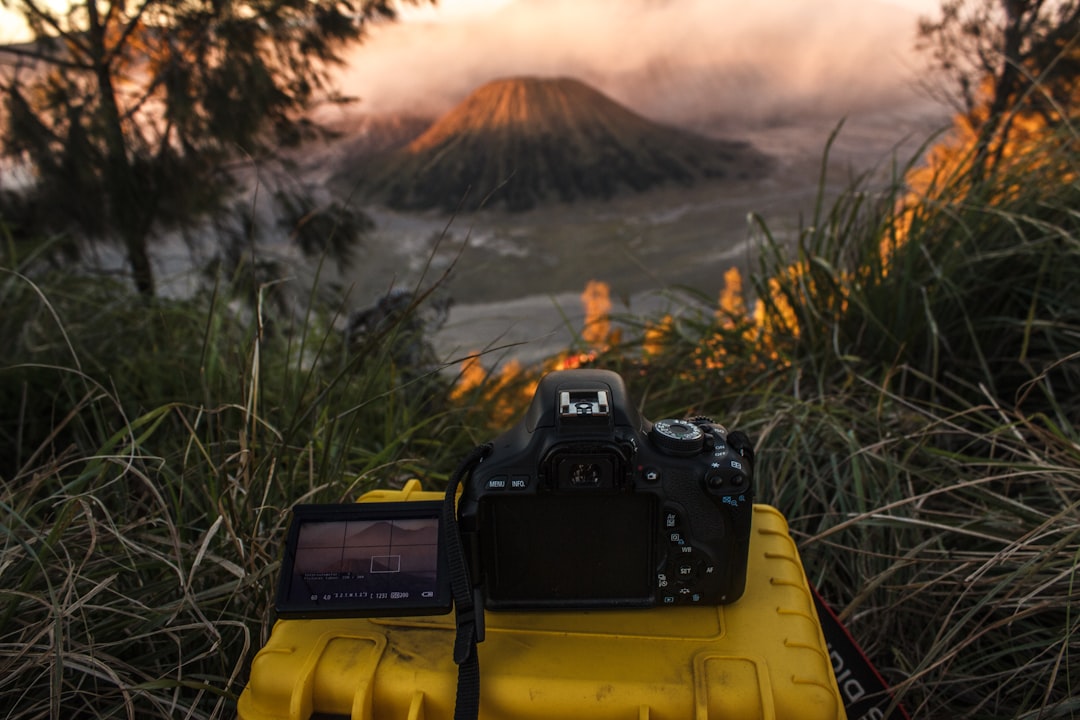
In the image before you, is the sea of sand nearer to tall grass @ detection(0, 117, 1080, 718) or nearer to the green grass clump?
tall grass @ detection(0, 117, 1080, 718)

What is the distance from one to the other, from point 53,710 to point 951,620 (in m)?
1.61

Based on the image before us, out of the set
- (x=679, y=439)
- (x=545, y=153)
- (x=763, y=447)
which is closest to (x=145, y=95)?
(x=763, y=447)

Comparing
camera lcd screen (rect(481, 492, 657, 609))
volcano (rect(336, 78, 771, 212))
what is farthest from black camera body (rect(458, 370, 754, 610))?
volcano (rect(336, 78, 771, 212))

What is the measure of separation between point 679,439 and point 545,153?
1648 cm

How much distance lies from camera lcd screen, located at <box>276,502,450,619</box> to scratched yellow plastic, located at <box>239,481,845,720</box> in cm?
6

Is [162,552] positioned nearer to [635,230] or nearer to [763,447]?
[763,447]

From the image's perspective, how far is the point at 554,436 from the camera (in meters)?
0.95

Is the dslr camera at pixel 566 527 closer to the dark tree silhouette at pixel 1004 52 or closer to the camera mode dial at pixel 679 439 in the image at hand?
the camera mode dial at pixel 679 439

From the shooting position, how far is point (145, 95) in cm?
476

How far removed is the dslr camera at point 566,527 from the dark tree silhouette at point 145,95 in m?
4.03

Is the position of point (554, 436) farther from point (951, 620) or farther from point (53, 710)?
point (951, 620)

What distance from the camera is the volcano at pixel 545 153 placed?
1540 cm

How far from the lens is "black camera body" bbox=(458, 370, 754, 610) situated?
3.14ft

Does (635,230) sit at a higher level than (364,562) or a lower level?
lower
